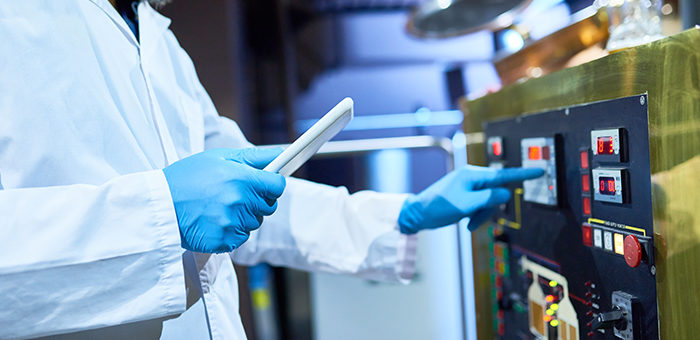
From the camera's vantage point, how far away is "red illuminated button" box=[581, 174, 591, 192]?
763 millimetres

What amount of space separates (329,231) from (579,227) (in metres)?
0.53

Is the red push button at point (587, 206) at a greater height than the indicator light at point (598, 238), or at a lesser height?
greater

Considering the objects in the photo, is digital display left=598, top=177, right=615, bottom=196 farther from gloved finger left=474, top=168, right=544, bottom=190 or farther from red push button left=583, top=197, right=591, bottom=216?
gloved finger left=474, top=168, right=544, bottom=190

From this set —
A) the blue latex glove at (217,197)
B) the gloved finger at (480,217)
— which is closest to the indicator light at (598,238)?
the gloved finger at (480,217)

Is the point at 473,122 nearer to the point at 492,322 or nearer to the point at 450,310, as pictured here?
the point at 492,322

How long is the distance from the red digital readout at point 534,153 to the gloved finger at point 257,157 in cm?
43

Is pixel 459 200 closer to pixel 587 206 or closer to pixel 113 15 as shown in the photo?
pixel 587 206

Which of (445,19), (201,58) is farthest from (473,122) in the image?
(201,58)

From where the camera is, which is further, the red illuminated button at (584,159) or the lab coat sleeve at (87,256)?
the red illuminated button at (584,159)

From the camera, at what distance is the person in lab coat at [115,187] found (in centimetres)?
64

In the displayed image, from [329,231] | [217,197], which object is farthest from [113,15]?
[329,231]

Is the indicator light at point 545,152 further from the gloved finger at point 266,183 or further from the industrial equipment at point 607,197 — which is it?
the gloved finger at point 266,183

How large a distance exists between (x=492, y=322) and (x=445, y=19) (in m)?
0.98

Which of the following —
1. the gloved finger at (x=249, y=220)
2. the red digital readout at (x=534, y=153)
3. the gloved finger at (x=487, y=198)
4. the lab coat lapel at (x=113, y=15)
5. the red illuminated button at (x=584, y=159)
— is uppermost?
the lab coat lapel at (x=113, y=15)
